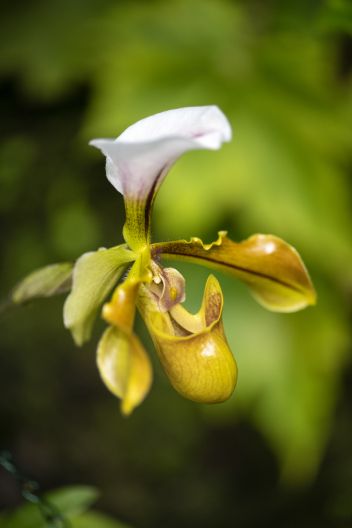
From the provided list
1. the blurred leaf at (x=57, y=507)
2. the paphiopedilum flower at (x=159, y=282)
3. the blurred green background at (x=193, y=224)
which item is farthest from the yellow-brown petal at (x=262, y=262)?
the blurred green background at (x=193, y=224)

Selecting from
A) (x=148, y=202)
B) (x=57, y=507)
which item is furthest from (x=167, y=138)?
(x=57, y=507)

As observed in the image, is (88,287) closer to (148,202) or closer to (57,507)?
(148,202)

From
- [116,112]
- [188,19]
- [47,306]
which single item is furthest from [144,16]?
[47,306]

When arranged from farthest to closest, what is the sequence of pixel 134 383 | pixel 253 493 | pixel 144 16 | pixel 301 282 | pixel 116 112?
pixel 253 493 → pixel 144 16 → pixel 116 112 → pixel 301 282 → pixel 134 383

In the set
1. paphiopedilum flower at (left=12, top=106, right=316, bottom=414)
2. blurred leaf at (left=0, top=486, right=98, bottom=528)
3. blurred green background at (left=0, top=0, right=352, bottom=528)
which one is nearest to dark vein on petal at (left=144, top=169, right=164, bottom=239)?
paphiopedilum flower at (left=12, top=106, right=316, bottom=414)

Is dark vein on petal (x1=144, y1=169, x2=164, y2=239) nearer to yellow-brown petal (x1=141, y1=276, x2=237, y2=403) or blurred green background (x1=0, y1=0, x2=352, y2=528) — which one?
yellow-brown petal (x1=141, y1=276, x2=237, y2=403)

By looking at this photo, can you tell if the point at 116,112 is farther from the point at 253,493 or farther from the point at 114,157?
the point at 253,493

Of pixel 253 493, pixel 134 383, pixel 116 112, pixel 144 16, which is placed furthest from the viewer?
pixel 253 493
